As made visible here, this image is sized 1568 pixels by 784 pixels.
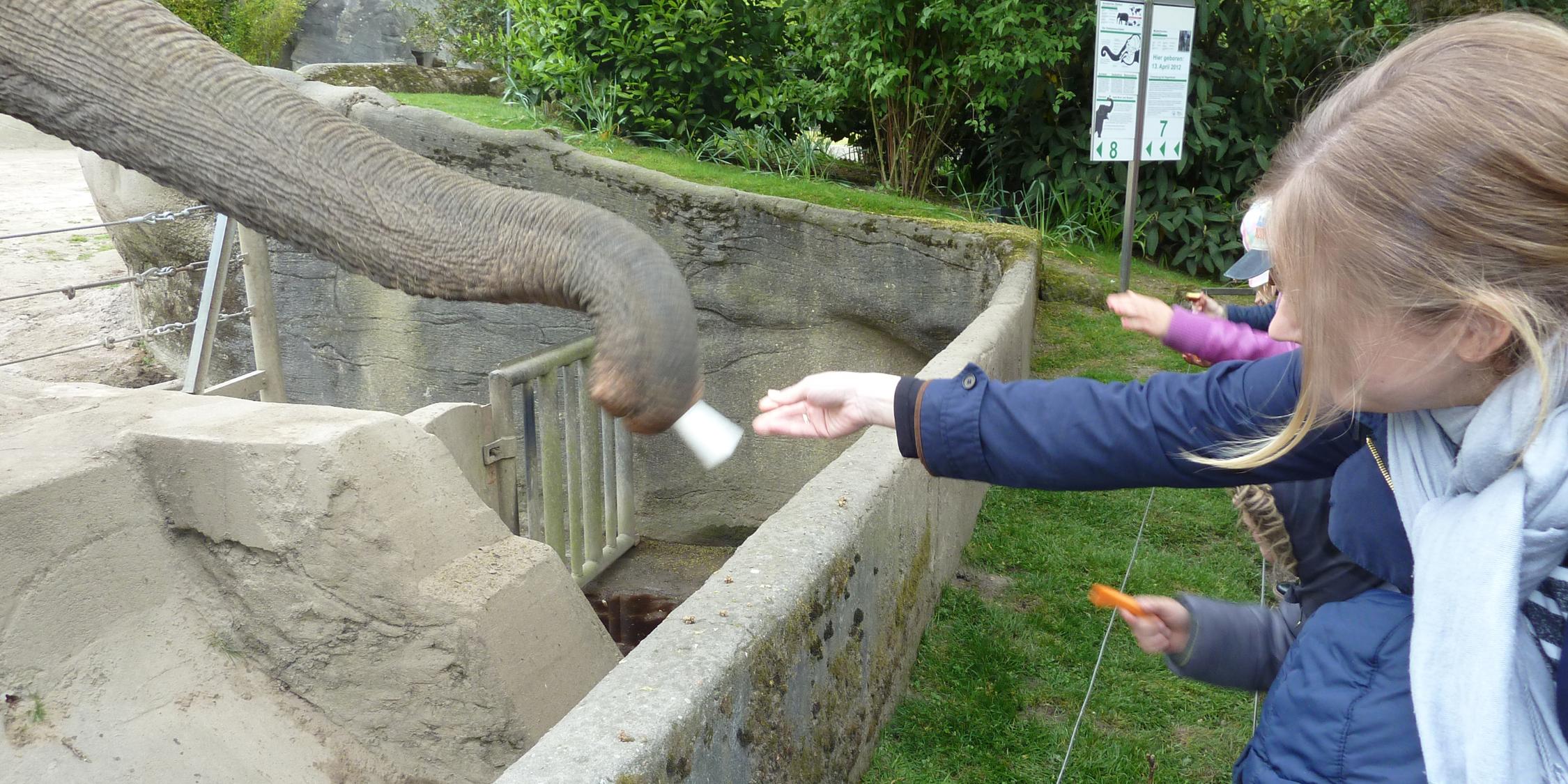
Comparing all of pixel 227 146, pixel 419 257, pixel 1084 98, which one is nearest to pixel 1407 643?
pixel 419 257

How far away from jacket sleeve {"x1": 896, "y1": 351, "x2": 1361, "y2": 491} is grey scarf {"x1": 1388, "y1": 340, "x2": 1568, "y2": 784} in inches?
13.6

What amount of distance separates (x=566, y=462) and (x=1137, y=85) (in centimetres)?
373

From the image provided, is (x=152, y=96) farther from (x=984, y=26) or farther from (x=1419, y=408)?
(x=984, y=26)

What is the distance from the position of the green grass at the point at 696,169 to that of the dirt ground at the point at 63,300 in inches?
122

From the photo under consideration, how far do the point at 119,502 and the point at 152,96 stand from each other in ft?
3.15

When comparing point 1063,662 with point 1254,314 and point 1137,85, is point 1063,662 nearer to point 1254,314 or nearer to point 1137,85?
point 1254,314

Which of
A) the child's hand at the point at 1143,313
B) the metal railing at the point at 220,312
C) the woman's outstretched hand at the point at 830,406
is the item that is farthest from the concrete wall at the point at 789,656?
the metal railing at the point at 220,312

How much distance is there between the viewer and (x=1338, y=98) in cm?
132

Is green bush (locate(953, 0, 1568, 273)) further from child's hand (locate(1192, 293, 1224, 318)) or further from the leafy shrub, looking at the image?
child's hand (locate(1192, 293, 1224, 318))

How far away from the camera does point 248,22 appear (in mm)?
20109

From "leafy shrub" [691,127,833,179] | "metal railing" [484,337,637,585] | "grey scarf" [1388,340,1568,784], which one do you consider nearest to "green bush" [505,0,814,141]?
"leafy shrub" [691,127,833,179]

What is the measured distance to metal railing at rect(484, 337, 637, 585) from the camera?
487 cm

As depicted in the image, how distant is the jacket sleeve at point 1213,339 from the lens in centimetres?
291

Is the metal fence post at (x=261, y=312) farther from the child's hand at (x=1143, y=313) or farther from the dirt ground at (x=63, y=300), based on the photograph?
the child's hand at (x=1143, y=313)
